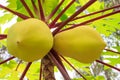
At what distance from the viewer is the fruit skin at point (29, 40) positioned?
107 cm

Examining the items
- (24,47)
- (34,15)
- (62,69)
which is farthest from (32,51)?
(34,15)

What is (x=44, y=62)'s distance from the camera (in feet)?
4.31

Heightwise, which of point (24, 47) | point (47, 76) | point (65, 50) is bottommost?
point (47, 76)

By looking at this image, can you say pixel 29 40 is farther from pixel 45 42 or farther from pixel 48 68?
pixel 48 68

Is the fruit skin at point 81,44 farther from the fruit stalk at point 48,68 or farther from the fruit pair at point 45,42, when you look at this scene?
the fruit stalk at point 48,68

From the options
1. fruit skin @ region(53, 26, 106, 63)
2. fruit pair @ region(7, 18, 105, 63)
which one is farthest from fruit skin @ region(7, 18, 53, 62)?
fruit skin @ region(53, 26, 106, 63)

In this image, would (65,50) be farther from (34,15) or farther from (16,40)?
(34,15)

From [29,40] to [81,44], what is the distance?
20 cm

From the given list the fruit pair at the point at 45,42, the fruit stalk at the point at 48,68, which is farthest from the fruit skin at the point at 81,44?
the fruit stalk at the point at 48,68

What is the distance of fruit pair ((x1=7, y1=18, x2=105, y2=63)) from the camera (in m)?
1.07

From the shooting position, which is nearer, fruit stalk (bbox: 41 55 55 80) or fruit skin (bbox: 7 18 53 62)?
fruit skin (bbox: 7 18 53 62)

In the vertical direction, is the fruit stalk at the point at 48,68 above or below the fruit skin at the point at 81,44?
below

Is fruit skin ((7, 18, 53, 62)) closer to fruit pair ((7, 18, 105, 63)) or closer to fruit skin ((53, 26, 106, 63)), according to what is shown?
fruit pair ((7, 18, 105, 63))

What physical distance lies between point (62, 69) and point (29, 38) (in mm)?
197
